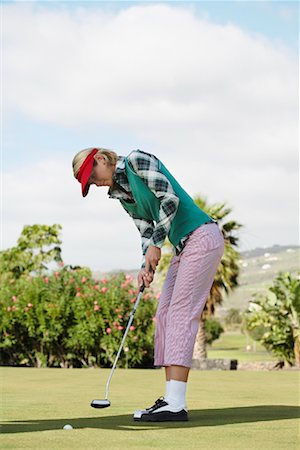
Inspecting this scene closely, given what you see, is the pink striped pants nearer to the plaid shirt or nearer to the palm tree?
the plaid shirt

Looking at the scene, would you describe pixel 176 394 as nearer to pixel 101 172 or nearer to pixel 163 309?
pixel 163 309

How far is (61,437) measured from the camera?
15.0 feet

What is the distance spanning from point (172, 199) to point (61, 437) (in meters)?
1.61

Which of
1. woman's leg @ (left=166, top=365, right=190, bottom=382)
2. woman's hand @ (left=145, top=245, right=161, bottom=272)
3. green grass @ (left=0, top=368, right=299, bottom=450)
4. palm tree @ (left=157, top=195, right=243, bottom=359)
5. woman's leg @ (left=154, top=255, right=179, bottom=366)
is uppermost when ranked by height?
palm tree @ (left=157, top=195, right=243, bottom=359)

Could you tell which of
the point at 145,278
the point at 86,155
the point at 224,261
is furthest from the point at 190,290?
the point at 224,261

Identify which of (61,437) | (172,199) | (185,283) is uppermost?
(172,199)

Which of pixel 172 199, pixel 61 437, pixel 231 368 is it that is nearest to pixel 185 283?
pixel 172 199

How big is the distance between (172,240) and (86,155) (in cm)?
78

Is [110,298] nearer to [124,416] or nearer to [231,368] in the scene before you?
[231,368]

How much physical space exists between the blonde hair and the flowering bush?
30.9ft

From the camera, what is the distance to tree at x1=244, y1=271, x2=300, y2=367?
16.3 meters

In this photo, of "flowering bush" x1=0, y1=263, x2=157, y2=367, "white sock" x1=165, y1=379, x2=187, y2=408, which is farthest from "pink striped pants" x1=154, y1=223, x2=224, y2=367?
"flowering bush" x1=0, y1=263, x2=157, y2=367

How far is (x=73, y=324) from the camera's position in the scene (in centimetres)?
1515

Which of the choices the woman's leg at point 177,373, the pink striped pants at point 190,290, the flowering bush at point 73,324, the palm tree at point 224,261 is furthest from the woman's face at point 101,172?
the palm tree at point 224,261
